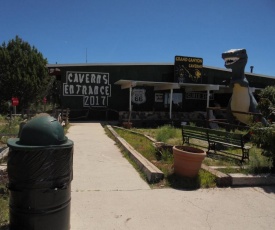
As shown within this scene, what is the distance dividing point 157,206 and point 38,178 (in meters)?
2.19

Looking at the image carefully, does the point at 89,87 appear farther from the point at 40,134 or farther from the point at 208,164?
the point at 40,134

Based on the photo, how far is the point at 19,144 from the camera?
3330 mm

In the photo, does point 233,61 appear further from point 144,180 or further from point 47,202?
point 47,202

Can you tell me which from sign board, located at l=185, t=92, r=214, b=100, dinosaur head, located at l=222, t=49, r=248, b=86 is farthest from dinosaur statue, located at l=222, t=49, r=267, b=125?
sign board, located at l=185, t=92, r=214, b=100

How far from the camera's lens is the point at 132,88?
22.9m

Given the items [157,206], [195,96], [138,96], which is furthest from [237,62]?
[195,96]

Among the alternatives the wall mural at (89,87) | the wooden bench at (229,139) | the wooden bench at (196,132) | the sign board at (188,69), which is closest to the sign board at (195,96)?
the sign board at (188,69)

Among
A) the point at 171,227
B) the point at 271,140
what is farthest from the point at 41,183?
the point at 271,140

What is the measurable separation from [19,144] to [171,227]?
2.24m

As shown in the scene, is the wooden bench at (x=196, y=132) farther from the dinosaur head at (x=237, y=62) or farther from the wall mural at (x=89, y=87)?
the wall mural at (x=89, y=87)

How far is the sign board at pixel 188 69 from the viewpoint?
75.6 ft

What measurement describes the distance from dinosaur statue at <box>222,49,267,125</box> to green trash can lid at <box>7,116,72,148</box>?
9744mm

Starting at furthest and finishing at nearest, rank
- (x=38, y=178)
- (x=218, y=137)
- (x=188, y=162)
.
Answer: (x=218, y=137) < (x=188, y=162) < (x=38, y=178)

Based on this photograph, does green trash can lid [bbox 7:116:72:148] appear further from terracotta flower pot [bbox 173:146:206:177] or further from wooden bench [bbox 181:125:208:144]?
wooden bench [bbox 181:125:208:144]
